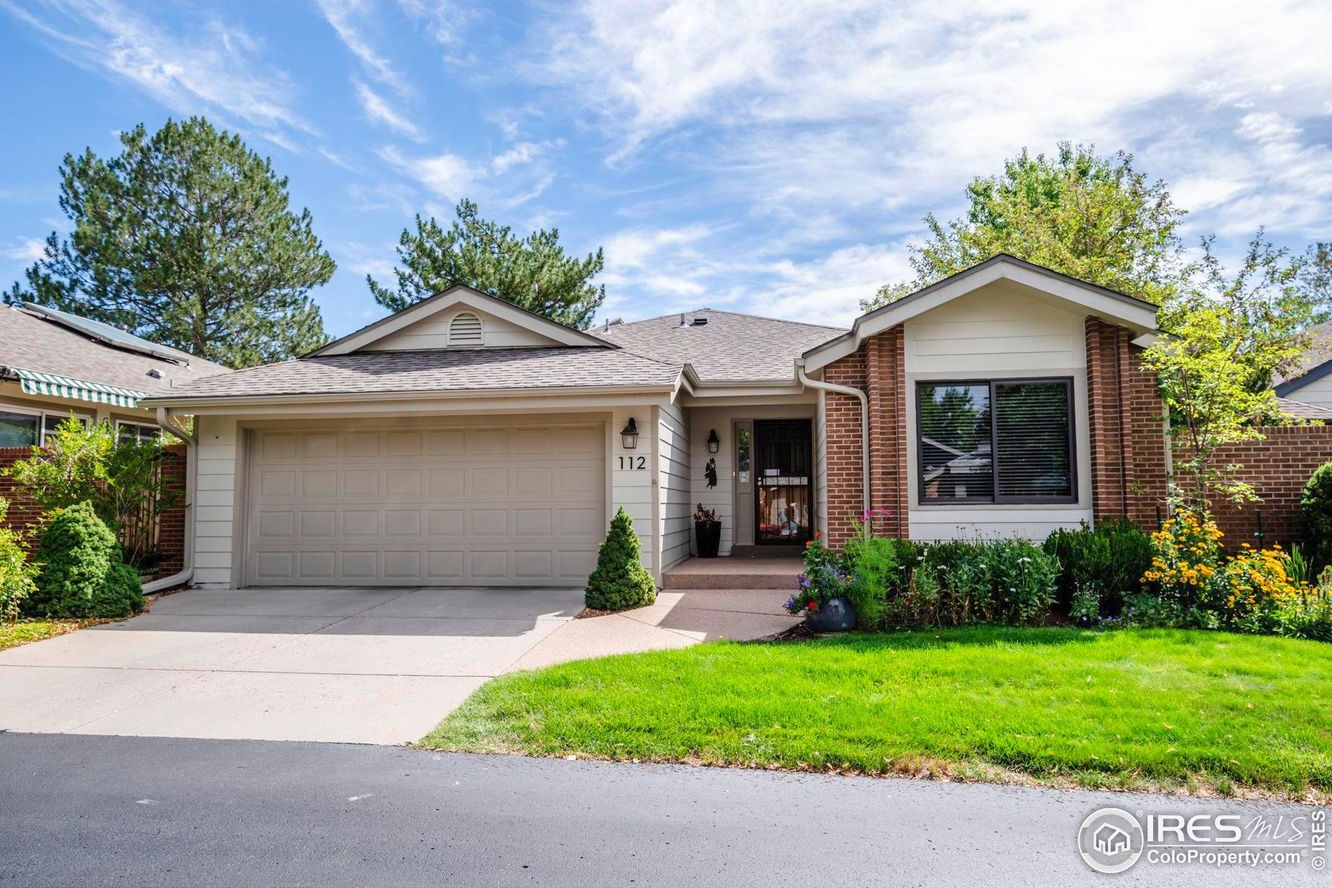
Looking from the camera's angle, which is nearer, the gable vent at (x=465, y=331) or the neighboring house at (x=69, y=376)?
the neighboring house at (x=69, y=376)

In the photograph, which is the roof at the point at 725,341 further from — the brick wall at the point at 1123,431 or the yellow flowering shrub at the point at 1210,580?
the yellow flowering shrub at the point at 1210,580

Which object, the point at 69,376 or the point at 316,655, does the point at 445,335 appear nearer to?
the point at 69,376

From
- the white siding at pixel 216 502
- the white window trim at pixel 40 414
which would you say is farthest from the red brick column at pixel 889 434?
the white window trim at pixel 40 414

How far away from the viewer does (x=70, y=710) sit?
17.3ft

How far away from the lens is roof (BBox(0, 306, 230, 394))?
1174cm

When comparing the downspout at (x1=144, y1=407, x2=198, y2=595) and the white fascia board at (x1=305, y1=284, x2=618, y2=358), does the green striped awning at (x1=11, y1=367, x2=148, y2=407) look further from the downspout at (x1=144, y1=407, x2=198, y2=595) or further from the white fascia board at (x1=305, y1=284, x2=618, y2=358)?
the white fascia board at (x1=305, y1=284, x2=618, y2=358)

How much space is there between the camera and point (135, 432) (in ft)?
46.2

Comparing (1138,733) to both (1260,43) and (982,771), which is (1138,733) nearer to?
(982,771)

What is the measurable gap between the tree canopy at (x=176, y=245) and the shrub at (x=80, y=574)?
17886 mm

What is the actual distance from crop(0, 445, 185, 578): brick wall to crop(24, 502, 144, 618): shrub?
188 centimetres

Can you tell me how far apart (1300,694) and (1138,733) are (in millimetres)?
1443

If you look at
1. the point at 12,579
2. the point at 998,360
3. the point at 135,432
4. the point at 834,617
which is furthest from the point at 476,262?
the point at 834,617

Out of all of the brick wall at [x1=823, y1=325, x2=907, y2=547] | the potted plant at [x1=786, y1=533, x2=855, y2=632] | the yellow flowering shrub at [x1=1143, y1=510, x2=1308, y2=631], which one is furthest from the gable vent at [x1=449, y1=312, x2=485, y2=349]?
the yellow flowering shrub at [x1=1143, y1=510, x2=1308, y2=631]

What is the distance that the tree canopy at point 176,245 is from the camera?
23297 mm
